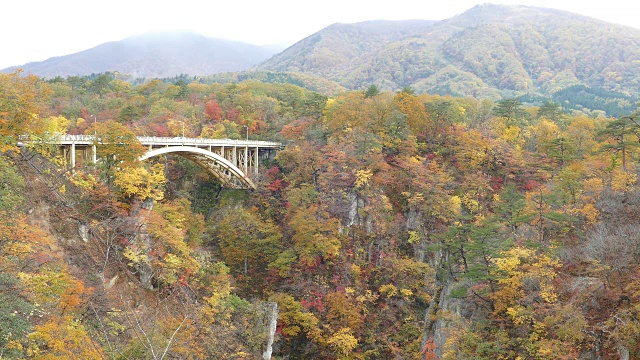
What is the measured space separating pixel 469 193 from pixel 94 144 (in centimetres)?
2404

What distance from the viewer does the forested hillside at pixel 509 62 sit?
10038cm

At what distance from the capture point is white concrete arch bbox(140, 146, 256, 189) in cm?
3051

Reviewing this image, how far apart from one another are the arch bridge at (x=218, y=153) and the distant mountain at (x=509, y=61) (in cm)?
6928

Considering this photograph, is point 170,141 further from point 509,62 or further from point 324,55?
point 324,55

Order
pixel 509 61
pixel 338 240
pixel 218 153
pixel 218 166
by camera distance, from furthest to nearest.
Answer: pixel 509 61
pixel 218 153
pixel 218 166
pixel 338 240

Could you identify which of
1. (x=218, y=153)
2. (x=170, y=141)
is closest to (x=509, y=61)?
(x=218, y=153)

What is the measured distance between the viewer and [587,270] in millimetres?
16188

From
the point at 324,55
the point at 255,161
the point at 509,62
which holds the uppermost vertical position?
the point at 324,55

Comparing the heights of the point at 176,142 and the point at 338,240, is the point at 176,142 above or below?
above

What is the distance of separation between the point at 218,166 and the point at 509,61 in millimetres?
104477

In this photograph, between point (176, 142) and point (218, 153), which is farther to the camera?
point (218, 153)

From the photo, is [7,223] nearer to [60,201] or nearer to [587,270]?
[60,201]

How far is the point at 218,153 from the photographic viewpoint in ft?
116

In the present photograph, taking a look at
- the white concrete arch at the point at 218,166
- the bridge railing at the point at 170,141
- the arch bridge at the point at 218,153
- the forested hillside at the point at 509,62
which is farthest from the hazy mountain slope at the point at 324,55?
the white concrete arch at the point at 218,166
